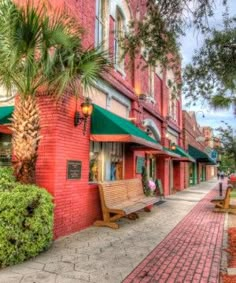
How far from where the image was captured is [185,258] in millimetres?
6000

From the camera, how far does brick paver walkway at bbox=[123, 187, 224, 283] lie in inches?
195

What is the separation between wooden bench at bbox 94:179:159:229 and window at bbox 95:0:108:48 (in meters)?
4.72

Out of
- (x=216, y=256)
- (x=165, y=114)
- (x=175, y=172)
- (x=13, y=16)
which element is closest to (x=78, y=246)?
(x=216, y=256)

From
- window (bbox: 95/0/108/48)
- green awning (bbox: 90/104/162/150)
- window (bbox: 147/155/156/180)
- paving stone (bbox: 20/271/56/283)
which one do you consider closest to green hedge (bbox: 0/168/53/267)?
paving stone (bbox: 20/271/56/283)

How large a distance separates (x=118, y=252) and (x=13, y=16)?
500 centimetres

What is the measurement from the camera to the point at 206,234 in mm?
8336

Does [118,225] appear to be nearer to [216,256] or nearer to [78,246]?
[78,246]

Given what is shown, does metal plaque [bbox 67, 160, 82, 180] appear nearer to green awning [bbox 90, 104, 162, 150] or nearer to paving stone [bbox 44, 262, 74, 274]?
green awning [bbox 90, 104, 162, 150]

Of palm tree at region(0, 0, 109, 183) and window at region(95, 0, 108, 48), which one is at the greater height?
window at region(95, 0, 108, 48)

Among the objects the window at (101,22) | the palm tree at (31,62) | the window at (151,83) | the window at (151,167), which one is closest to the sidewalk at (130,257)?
the palm tree at (31,62)

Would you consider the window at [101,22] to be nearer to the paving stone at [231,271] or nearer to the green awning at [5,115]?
the green awning at [5,115]

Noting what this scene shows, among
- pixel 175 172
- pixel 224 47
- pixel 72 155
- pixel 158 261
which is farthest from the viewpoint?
pixel 175 172

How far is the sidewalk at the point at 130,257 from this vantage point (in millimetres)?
4914

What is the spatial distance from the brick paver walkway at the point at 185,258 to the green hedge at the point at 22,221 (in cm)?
190
